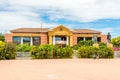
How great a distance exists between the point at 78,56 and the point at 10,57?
8155 millimetres

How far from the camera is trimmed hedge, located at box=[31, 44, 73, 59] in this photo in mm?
33125

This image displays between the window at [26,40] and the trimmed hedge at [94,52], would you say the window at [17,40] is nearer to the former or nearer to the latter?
the window at [26,40]

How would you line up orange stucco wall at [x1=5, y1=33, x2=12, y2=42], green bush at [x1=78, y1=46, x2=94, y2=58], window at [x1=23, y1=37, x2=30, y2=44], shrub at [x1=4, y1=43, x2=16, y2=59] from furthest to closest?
window at [x1=23, y1=37, x2=30, y2=44], orange stucco wall at [x1=5, y1=33, x2=12, y2=42], green bush at [x1=78, y1=46, x2=94, y2=58], shrub at [x1=4, y1=43, x2=16, y2=59]

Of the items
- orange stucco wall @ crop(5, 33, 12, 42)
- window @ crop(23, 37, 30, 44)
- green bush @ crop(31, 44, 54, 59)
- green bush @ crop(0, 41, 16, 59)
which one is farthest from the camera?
window @ crop(23, 37, 30, 44)

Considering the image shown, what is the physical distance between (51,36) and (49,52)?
3248 cm

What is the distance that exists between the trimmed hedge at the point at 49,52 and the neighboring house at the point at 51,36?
31216 millimetres

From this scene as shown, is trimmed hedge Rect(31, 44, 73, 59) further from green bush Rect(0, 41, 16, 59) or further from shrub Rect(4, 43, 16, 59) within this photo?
green bush Rect(0, 41, 16, 59)

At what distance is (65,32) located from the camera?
6581 cm

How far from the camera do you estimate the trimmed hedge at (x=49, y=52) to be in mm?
33125

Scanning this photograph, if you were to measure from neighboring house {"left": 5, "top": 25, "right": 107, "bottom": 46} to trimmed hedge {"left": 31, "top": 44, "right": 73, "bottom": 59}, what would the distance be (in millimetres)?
31216

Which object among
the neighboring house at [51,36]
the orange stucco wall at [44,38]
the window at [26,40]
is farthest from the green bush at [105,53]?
the window at [26,40]

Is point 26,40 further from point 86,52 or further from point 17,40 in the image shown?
point 86,52
